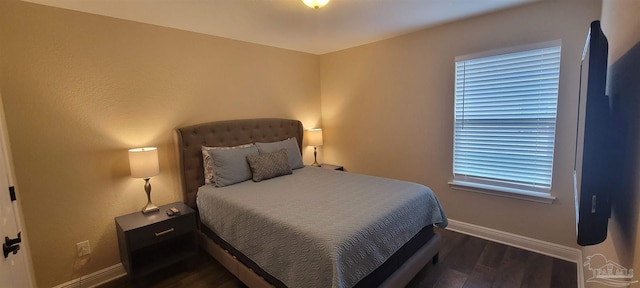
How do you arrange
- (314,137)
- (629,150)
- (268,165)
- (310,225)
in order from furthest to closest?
(314,137) → (268,165) → (310,225) → (629,150)

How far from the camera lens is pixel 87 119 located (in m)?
2.24

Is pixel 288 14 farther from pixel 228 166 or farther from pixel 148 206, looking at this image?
pixel 148 206

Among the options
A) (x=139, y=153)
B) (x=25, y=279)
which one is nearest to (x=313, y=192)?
(x=139, y=153)

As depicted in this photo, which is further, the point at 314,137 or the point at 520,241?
the point at 314,137

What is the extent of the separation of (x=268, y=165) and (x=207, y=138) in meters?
0.74

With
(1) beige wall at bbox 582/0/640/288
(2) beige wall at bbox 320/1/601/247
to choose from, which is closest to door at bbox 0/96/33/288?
(1) beige wall at bbox 582/0/640/288

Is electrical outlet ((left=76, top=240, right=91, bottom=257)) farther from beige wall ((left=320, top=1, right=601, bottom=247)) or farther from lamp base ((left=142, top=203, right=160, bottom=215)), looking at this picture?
beige wall ((left=320, top=1, right=601, bottom=247))

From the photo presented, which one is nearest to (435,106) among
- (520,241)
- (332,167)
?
(520,241)

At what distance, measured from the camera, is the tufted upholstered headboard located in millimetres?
2732

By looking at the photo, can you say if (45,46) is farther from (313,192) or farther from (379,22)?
(379,22)

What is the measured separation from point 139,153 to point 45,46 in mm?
1032

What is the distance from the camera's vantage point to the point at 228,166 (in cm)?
271

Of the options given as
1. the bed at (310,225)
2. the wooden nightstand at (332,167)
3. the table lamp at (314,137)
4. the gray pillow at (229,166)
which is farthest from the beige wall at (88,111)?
the wooden nightstand at (332,167)

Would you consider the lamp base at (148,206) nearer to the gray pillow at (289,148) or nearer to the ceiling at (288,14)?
the gray pillow at (289,148)
